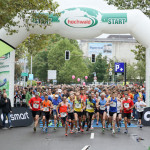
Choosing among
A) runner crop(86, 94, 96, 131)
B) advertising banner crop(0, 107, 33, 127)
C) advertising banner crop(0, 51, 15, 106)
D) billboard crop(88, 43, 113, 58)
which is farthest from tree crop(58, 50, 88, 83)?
billboard crop(88, 43, 113, 58)

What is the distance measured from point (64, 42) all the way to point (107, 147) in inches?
2314

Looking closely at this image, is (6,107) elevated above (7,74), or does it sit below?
below

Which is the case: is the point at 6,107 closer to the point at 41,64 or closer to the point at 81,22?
the point at 81,22

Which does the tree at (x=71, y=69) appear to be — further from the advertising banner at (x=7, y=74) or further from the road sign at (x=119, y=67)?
the advertising banner at (x=7, y=74)

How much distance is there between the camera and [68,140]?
12.4 m

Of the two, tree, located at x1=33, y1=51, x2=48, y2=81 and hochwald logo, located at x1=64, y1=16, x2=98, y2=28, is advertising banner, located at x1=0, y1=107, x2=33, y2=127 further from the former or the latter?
tree, located at x1=33, y1=51, x2=48, y2=81

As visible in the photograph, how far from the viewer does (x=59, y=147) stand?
1082cm

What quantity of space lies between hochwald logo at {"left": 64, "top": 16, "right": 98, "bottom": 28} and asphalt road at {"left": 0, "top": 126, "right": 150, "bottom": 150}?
4975mm

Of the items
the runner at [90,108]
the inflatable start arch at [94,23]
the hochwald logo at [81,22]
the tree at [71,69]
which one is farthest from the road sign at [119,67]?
the tree at [71,69]

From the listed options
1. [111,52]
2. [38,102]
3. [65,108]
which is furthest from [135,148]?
[111,52]

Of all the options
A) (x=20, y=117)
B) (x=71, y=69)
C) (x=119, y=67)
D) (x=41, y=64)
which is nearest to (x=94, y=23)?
(x=20, y=117)

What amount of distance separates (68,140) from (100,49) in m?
110

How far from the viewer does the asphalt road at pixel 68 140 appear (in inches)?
426

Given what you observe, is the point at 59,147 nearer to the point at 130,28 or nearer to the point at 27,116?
the point at 27,116
